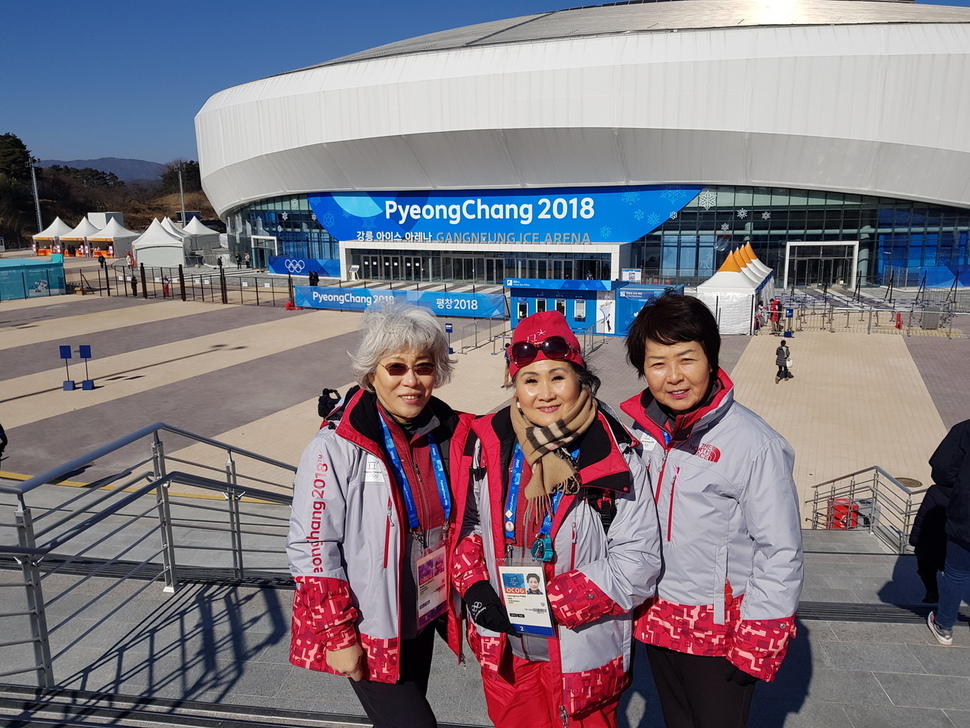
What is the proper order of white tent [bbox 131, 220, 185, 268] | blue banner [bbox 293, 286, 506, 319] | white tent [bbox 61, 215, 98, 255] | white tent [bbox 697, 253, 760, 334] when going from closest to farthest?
white tent [bbox 697, 253, 760, 334] → blue banner [bbox 293, 286, 506, 319] → white tent [bbox 131, 220, 185, 268] → white tent [bbox 61, 215, 98, 255]

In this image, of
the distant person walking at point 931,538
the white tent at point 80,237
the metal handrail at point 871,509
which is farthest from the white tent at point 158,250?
the distant person walking at point 931,538

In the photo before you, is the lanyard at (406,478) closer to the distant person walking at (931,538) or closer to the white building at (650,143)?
the distant person walking at (931,538)

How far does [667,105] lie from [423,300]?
16177mm

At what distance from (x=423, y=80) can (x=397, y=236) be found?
10021 millimetres

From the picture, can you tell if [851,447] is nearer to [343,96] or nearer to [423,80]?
[423,80]

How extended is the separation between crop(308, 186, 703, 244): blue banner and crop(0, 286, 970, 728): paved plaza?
41.4 ft

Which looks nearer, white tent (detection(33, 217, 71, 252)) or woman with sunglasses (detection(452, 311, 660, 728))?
woman with sunglasses (detection(452, 311, 660, 728))

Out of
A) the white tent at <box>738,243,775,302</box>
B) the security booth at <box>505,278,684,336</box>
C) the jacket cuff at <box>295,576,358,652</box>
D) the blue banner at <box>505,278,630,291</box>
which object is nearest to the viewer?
the jacket cuff at <box>295,576,358,652</box>

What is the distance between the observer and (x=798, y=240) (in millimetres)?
39750

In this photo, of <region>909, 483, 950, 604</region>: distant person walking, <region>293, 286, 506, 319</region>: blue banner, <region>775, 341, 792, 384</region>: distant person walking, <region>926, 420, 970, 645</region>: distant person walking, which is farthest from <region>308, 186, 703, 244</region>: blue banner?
<region>926, 420, 970, 645</region>: distant person walking

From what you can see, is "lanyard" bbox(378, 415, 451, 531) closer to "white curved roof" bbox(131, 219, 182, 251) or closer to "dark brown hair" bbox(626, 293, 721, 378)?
"dark brown hair" bbox(626, 293, 721, 378)

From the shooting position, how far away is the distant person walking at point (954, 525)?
4223mm

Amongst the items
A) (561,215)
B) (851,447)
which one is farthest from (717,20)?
(851,447)

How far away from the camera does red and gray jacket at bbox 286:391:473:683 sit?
272cm
